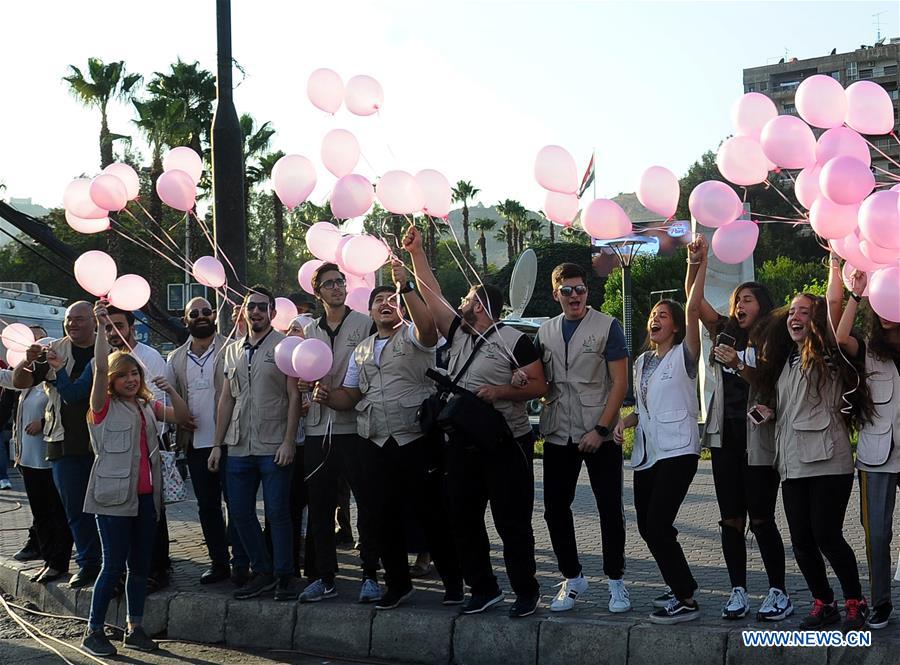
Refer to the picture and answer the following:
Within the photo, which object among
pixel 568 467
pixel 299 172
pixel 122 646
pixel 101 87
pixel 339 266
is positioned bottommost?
pixel 122 646

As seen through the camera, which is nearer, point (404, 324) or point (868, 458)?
point (868, 458)

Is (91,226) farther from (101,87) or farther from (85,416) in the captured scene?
(101,87)

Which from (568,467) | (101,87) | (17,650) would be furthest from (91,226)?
(101,87)

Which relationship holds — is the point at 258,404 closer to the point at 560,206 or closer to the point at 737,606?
the point at 560,206

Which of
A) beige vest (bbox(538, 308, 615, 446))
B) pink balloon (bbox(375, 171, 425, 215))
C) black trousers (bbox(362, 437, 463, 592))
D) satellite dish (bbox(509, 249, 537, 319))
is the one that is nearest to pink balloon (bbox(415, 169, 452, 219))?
pink balloon (bbox(375, 171, 425, 215))

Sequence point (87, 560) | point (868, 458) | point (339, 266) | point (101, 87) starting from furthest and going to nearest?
point (101, 87)
point (87, 560)
point (339, 266)
point (868, 458)

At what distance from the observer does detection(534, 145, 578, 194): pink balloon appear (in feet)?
20.8

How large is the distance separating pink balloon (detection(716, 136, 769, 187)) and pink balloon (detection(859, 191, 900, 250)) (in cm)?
125

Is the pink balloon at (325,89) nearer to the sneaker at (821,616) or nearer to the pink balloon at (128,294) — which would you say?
the pink balloon at (128,294)

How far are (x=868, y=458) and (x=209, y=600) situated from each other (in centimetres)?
406

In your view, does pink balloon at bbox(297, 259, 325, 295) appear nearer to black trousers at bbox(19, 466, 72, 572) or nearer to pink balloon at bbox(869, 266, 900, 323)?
black trousers at bbox(19, 466, 72, 572)

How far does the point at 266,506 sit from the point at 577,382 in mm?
2232

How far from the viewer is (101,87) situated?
120ft

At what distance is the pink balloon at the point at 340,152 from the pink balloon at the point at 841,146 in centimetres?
301
